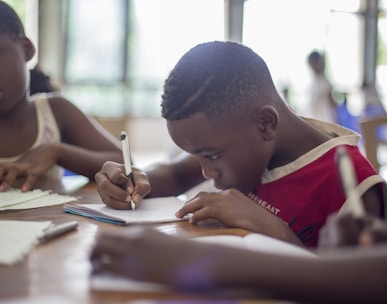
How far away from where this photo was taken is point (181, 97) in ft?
2.92

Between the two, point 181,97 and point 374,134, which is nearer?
point 181,97

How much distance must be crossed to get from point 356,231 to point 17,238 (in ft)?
1.40

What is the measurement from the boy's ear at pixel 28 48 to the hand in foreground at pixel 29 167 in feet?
0.85

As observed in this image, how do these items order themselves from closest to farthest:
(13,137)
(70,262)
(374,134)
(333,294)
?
(333,294)
(70,262)
(13,137)
(374,134)

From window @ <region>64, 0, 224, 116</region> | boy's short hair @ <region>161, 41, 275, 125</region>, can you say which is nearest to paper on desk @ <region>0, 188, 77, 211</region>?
boy's short hair @ <region>161, 41, 275, 125</region>

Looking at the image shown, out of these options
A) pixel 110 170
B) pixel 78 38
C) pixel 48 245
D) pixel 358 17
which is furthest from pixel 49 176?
pixel 358 17

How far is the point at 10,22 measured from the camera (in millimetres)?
1294

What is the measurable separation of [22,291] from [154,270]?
0.13 m

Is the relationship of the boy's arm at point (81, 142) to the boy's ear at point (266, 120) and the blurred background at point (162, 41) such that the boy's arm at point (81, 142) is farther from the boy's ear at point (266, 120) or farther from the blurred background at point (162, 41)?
the blurred background at point (162, 41)

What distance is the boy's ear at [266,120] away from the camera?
0.94 m

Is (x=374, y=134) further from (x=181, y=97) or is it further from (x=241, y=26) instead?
(x=241, y=26)

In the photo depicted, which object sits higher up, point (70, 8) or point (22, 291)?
point (70, 8)

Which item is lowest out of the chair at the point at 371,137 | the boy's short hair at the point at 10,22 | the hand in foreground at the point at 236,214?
the chair at the point at 371,137

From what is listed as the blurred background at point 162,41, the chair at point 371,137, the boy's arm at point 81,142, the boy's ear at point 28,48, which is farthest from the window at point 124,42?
the boy's ear at point 28,48
